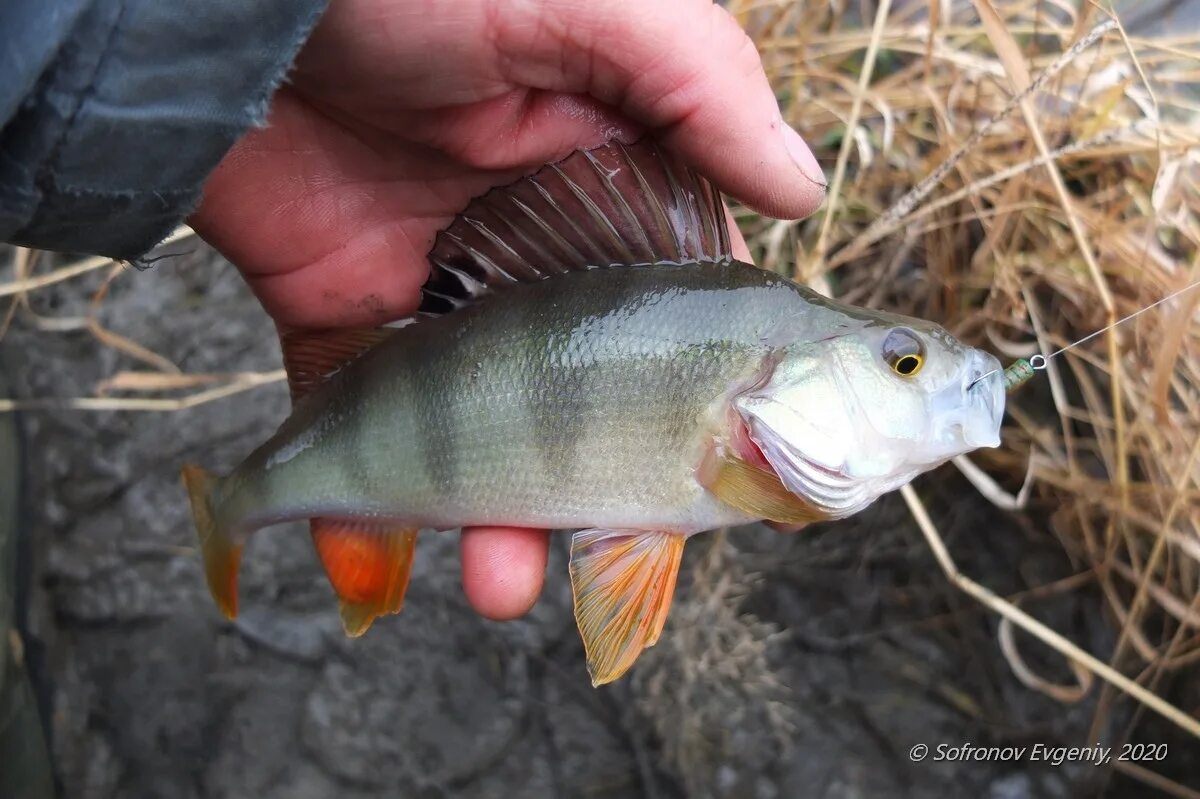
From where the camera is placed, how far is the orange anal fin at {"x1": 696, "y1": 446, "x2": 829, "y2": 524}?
1.55 meters

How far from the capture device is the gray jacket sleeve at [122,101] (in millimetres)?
1264

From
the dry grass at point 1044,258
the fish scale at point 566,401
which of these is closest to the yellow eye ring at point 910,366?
the fish scale at point 566,401

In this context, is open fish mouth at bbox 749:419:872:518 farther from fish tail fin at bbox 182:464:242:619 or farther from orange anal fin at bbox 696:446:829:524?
fish tail fin at bbox 182:464:242:619

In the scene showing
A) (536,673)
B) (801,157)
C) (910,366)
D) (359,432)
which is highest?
(801,157)

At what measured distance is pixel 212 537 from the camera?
6.29ft

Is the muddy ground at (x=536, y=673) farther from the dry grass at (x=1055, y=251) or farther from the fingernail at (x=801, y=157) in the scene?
the fingernail at (x=801, y=157)

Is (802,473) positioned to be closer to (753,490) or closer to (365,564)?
(753,490)

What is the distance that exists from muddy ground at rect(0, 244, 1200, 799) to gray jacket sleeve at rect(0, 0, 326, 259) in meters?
1.53

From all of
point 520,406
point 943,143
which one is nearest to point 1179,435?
point 943,143

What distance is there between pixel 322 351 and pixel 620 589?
762 millimetres

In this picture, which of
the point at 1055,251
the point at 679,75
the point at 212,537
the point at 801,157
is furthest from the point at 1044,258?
the point at 212,537

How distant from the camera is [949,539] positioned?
276 cm

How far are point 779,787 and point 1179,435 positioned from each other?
1406 mm

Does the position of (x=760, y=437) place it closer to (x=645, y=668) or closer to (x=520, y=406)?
(x=520, y=406)
